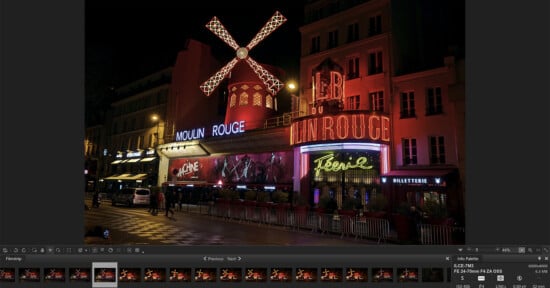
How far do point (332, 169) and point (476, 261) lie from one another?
14597mm

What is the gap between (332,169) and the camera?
59.6ft

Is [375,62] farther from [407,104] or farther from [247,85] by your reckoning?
[247,85]

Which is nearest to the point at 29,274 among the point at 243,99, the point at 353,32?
the point at 353,32

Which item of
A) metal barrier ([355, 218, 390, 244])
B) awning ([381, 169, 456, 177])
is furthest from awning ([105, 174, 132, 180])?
metal barrier ([355, 218, 390, 244])

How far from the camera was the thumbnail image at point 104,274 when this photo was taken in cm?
366

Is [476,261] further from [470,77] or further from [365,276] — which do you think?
[470,77]

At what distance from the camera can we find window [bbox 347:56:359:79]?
18656 mm

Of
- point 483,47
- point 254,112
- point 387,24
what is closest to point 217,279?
point 483,47

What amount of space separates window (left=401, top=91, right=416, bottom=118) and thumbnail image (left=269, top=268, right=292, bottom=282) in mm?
14355

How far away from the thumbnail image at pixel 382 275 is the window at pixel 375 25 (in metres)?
16.4

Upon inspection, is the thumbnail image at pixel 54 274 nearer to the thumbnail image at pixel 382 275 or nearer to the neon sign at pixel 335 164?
the thumbnail image at pixel 382 275

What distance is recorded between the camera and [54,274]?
3.70m

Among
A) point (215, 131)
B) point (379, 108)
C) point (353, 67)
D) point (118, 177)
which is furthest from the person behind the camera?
point (118, 177)

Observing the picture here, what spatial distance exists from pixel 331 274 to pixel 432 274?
1.06 meters
